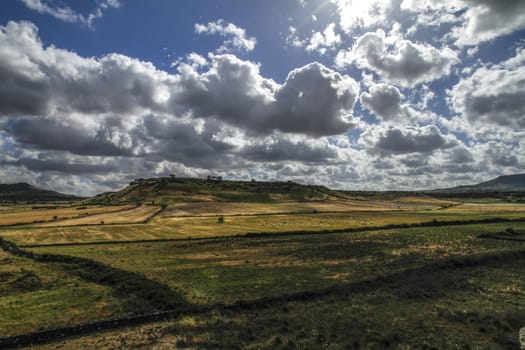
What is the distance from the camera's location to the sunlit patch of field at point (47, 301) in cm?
2198

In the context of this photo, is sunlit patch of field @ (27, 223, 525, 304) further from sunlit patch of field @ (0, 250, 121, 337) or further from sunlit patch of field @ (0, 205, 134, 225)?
sunlit patch of field @ (0, 205, 134, 225)

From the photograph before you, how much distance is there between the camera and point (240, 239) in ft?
202

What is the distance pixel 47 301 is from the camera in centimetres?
2609

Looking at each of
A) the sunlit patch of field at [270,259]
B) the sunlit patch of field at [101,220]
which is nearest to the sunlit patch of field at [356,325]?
the sunlit patch of field at [270,259]

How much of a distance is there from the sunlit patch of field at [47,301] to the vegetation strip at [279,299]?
1.61 m

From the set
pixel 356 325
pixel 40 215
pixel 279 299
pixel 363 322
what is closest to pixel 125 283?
pixel 279 299

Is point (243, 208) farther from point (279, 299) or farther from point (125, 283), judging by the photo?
point (279, 299)

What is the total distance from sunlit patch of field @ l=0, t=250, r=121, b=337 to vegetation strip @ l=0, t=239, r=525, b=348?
1608 mm

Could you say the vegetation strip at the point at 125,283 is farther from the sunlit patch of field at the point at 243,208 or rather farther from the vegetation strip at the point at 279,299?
the sunlit patch of field at the point at 243,208

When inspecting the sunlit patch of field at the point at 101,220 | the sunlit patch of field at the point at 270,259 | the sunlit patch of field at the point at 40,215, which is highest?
the sunlit patch of field at the point at 40,215

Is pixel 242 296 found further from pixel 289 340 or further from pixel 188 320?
pixel 289 340

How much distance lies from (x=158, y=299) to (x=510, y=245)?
173ft

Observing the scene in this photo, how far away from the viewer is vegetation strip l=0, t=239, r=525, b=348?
773 inches

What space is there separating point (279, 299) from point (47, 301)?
1944 cm
